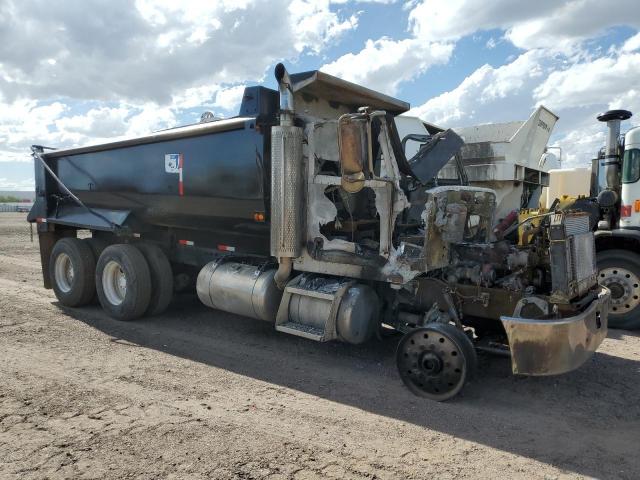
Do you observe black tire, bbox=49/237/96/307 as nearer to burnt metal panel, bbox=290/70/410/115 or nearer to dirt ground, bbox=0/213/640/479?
dirt ground, bbox=0/213/640/479

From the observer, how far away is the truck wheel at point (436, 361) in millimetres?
4254

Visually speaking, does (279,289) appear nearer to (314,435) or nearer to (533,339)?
(314,435)

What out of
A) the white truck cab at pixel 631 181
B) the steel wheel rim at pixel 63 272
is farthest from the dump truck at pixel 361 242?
the white truck cab at pixel 631 181

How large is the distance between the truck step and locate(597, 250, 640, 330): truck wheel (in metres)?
4.61

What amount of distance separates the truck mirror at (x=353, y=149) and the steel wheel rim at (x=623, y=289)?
4.60 meters

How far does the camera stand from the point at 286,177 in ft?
17.0

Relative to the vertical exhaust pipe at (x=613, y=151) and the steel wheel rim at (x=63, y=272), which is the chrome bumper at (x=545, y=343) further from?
the steel wheel rim at (x=63, y=272)

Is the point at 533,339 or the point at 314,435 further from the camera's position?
the point at 533,339

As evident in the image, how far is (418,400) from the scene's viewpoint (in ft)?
14.3

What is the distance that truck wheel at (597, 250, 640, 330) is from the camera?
7.07 metres

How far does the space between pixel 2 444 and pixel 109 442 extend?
737 mm

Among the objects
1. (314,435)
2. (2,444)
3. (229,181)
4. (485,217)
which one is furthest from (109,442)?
(485,217)

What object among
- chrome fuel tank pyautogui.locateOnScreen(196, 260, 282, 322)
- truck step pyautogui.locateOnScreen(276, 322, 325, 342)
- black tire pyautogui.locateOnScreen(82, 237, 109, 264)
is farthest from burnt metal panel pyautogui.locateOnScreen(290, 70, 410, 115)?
black tire pyautogui.locateOnScreen(82, 237, 109, 264)

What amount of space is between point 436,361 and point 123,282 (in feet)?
16.3
